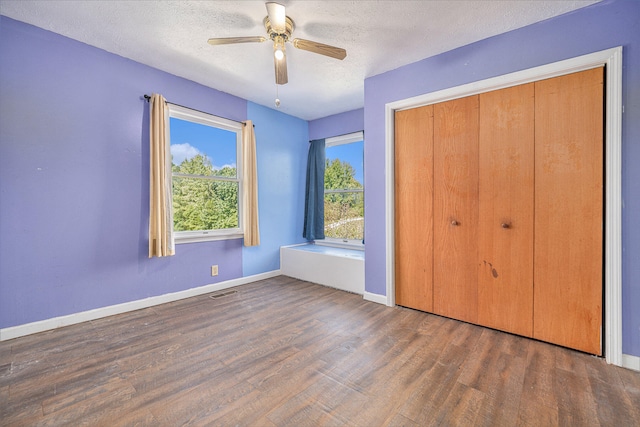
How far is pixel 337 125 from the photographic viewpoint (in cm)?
436

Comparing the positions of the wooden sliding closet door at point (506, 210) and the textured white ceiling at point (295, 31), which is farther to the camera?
the wooden sliding closet door at point (506, 210)

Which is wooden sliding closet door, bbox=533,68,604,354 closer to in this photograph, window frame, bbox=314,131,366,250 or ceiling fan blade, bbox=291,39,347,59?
ceiling fan blade, bbox=291,39,347,59

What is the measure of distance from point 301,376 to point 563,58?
2976 millimetres

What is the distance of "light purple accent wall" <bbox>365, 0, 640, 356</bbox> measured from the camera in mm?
1817

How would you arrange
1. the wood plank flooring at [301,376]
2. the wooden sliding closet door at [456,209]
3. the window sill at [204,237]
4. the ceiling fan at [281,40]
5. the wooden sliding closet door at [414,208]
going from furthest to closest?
the window sill at [204,237] < the wooden sliding closet door at [414,208] < the wooden sliding closet door at [456,209] < the ceiling fan at [281,40] < the wood plank flooring at [301,376]

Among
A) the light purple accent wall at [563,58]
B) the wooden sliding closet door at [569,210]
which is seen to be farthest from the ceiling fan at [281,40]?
the wooden sliding closet door at [569,210]

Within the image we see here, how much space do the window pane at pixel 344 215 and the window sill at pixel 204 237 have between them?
1.49m

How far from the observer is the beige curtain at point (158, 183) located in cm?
283

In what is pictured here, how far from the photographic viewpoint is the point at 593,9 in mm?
1937

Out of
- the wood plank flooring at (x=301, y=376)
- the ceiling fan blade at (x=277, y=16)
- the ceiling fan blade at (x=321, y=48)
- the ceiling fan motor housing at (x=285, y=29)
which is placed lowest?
the wood plank flooring at (x=301, y=376)

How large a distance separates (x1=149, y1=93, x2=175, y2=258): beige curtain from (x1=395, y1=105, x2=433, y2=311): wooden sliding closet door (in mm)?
2514

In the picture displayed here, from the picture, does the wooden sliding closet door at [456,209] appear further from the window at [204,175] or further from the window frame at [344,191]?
the window at [204,175]

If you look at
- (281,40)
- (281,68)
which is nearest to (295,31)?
(281,40)

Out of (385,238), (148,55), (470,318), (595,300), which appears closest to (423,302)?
(470,318)
